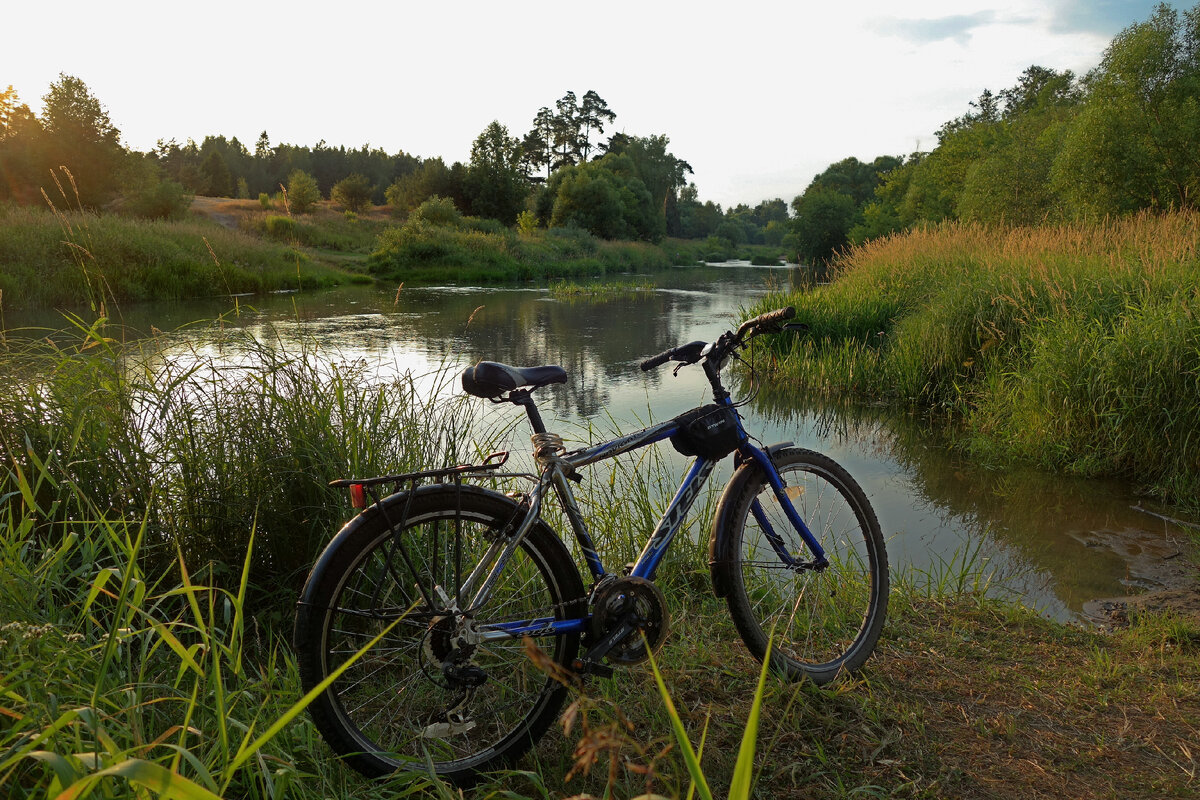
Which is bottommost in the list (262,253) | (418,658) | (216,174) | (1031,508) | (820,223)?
(1031,508)

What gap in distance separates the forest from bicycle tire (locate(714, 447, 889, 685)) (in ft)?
10.9

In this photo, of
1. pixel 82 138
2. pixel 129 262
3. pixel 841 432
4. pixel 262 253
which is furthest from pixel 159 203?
pixel 841 432

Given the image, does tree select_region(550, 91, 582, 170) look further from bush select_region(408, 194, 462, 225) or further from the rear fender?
the rear fender

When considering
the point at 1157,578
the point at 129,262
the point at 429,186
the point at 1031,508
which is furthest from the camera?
the point at 429,186

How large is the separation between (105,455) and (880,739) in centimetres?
286

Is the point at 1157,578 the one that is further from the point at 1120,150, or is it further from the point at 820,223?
the point at 820,223

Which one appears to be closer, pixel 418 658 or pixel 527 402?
pixel 418 658

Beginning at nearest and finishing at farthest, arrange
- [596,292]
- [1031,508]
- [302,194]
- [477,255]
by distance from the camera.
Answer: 1. [1031,508]
2. [596,292]
3. [477,255]
4. [302,194]

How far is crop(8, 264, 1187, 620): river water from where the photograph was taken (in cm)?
415

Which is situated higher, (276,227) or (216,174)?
(216,174)

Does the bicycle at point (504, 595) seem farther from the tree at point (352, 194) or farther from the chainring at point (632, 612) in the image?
the tree at point (352, 194)

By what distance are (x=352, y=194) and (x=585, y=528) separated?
46.2m

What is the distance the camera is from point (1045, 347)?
615cm

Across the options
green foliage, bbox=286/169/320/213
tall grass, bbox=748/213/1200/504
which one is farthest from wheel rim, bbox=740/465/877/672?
green foliage, bbox=286/169/320/213
